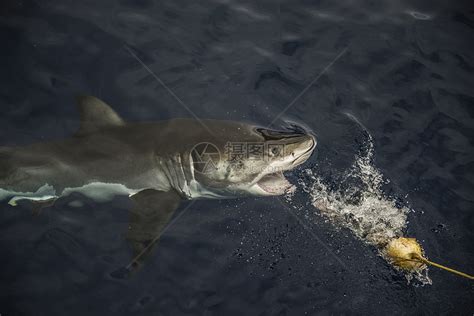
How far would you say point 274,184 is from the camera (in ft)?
16.1

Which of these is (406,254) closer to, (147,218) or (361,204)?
(361,204)

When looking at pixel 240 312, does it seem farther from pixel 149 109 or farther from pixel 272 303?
pixel 149 109

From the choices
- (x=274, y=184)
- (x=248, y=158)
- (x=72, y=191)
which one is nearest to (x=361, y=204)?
(x=274, y=184)

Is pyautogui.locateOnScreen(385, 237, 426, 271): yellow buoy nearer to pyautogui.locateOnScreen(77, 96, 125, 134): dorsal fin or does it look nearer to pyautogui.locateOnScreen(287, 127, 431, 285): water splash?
pyautogui.locateOnScreen(287, 127, 431, 285): water splash

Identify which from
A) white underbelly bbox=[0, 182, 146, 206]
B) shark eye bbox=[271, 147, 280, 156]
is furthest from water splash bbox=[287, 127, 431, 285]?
white underbelly bbox=[0, 182, 146, 206]

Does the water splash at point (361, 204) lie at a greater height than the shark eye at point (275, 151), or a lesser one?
lesser

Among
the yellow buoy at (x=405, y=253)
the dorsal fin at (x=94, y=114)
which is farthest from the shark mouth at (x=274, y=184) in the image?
the dorsal fin at (x=94, y=114)

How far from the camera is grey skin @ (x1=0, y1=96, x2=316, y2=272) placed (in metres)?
4.77

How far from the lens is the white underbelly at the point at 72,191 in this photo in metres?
4.97

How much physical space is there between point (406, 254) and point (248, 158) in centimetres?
187

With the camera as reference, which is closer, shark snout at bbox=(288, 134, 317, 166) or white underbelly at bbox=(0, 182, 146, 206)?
shark snout at bbox=(288, 134, 317, 166)

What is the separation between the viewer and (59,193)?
504cm

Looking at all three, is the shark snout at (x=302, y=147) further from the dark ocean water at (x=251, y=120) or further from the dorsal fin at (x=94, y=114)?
the dorsal fin at (x=94, y=114)

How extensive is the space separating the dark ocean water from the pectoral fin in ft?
1.14
